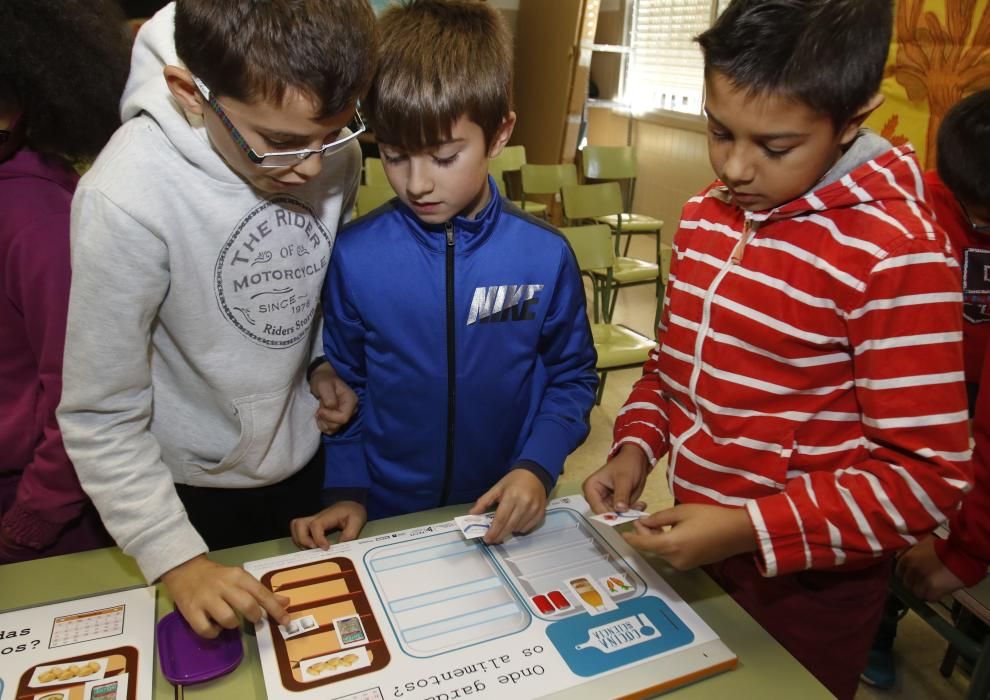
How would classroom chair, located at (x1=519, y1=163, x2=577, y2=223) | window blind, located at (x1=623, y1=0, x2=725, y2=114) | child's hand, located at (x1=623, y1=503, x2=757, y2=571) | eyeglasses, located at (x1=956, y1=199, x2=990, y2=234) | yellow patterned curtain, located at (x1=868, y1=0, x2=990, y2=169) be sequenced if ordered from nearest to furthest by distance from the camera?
child's hand, located at (x1=623, y1=503, x2=757, y2=571)
eyeglasses, located at (x1=956, y1=199, x2=990, y2=234)
yellow patterned curtain, located at (x1=868, y1=0, x2=990, y2=169)
classroom chair, located at (x1=519, y1=163, x2=577, y2=223)
window blind, located at (x1=623, y1=0, x2=725, y2=114)

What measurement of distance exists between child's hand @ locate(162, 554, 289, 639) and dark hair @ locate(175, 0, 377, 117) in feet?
1.78

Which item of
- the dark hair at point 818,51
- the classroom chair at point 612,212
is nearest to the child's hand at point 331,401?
the dark hair at point 818,51

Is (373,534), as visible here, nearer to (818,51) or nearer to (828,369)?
(828,369)

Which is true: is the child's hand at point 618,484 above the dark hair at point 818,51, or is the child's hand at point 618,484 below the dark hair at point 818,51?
below

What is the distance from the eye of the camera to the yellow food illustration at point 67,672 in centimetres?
70

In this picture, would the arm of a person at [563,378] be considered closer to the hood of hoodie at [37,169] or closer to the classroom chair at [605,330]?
the hood of hoodie at [37,169]

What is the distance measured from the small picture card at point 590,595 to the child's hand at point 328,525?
31 centimetres

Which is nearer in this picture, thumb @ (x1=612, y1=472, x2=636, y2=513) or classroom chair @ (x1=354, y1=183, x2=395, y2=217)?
thumb @ (x1=612, y1=472, x2=636, y2=513)

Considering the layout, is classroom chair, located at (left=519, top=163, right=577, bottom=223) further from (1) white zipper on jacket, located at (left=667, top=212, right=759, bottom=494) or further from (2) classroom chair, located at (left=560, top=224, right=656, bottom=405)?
(1) white zipper on jacket, located at (left=667, top=212, right=759, bottom=494)

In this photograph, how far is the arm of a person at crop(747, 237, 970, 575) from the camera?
730 millimetres

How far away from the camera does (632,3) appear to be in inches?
239

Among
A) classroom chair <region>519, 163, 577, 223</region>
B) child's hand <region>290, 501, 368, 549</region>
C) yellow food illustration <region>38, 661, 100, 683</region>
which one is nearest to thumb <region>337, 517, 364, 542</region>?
child's hand <region>290, 501, 368, 549</region>

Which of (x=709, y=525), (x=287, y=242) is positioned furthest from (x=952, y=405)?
(x=287, y=242)

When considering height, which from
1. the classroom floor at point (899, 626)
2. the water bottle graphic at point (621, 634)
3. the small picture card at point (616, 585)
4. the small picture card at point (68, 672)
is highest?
the small picture card at point (68, 672)
